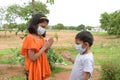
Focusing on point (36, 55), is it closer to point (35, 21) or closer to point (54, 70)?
point (35, 21)

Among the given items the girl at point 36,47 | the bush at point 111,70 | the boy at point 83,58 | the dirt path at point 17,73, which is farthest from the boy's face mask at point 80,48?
the dirt path at point 17,73

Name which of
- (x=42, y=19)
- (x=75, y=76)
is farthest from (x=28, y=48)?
(x=75, y=76)

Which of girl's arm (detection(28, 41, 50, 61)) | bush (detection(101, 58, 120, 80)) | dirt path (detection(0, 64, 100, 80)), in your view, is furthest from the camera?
dirt path (detection(0, 64, 100, 80))

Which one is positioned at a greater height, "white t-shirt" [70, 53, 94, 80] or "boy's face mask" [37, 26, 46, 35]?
"boy's face mask" [37, 26, 46, 35]

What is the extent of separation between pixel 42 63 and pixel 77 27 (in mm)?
60307

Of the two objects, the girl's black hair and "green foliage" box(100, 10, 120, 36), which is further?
"green foliage" box(100, 10, 120, 36)

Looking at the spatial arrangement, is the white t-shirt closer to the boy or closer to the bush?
the boy

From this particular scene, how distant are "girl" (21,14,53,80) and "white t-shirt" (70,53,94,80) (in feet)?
1.57

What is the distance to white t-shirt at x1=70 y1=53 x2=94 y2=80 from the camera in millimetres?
3770

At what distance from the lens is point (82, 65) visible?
384 centimetres

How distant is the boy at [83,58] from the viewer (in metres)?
3.77

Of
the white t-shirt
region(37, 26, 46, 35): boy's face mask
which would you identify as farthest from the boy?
region(37, 26, 46, 35): boy's face mask

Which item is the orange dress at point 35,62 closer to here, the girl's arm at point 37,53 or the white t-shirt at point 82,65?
the girl's arm at point 37,53

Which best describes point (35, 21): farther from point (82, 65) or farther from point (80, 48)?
point (82, 65)
